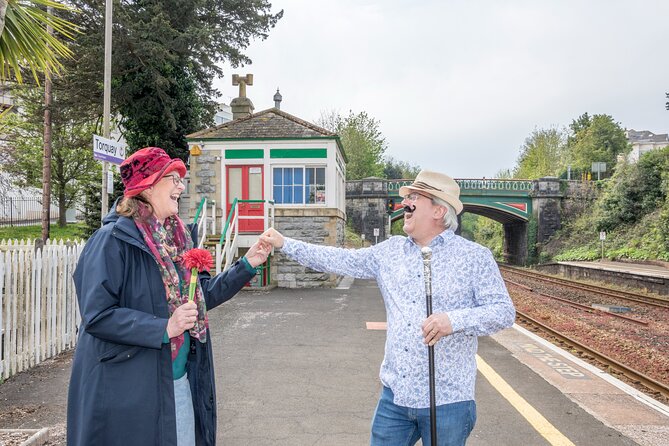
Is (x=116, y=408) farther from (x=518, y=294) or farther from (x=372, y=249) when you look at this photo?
(x=518, y=294)

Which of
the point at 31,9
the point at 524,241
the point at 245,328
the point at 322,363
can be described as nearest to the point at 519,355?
the point at 322,363

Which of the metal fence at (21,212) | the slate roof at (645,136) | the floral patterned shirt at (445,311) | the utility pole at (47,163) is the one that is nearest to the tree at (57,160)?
the metal fence at (21,212)

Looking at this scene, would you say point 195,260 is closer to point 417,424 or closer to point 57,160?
point 417,424

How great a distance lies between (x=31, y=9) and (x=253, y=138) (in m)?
12.9

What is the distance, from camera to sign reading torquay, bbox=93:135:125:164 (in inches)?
335

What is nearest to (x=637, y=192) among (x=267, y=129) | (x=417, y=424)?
(x=267, y=129)

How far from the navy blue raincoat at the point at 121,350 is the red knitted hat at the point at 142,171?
19 cm

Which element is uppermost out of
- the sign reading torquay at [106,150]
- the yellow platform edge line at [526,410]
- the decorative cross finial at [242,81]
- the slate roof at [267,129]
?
the decorative cross finial at [242,81]

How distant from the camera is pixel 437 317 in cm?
250

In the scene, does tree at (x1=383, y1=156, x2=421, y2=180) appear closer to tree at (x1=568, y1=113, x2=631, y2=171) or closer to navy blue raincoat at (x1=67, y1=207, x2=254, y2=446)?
tree at (x1=568, y1=113, x2=631, y2=171)

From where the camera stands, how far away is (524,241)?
42875mm

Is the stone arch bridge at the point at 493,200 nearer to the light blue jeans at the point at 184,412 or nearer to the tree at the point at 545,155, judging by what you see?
the tree at the point at 545,155

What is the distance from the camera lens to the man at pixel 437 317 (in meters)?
2.68

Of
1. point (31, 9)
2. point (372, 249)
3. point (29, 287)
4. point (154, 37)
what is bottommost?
point (29, 287)
